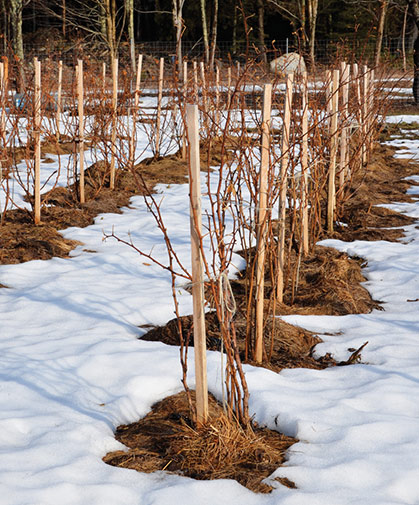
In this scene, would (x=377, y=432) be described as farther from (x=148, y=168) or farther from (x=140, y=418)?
(x=148, y=168)

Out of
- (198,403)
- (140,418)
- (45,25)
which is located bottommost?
(140,418)

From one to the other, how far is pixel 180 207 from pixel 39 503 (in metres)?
5.23

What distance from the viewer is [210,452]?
2238 mm

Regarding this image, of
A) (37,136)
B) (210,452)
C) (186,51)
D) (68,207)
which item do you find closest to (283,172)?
(210,452)

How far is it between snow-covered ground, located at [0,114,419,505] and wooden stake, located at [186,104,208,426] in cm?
32

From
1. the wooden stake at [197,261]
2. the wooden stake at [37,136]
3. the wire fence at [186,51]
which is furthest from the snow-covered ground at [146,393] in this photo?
the wire fence at [186,51]

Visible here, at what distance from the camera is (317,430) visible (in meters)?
2.44

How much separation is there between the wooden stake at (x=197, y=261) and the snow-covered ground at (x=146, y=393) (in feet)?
1.04

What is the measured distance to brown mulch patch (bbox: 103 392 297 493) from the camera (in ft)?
7.16

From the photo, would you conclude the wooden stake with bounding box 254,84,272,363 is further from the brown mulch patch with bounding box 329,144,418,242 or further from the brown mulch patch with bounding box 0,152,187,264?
the brown mulch patch with bounding box 329,144,418,242

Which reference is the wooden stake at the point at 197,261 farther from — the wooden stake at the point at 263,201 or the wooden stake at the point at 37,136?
the wooden stake at the point at 37,136

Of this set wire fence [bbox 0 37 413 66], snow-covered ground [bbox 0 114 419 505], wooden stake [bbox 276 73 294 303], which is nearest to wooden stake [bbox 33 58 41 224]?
snow-covered ground [bbox 0 114 419 505]

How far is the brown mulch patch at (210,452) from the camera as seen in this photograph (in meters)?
2.18

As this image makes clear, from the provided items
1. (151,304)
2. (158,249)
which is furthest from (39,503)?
(158,249)
